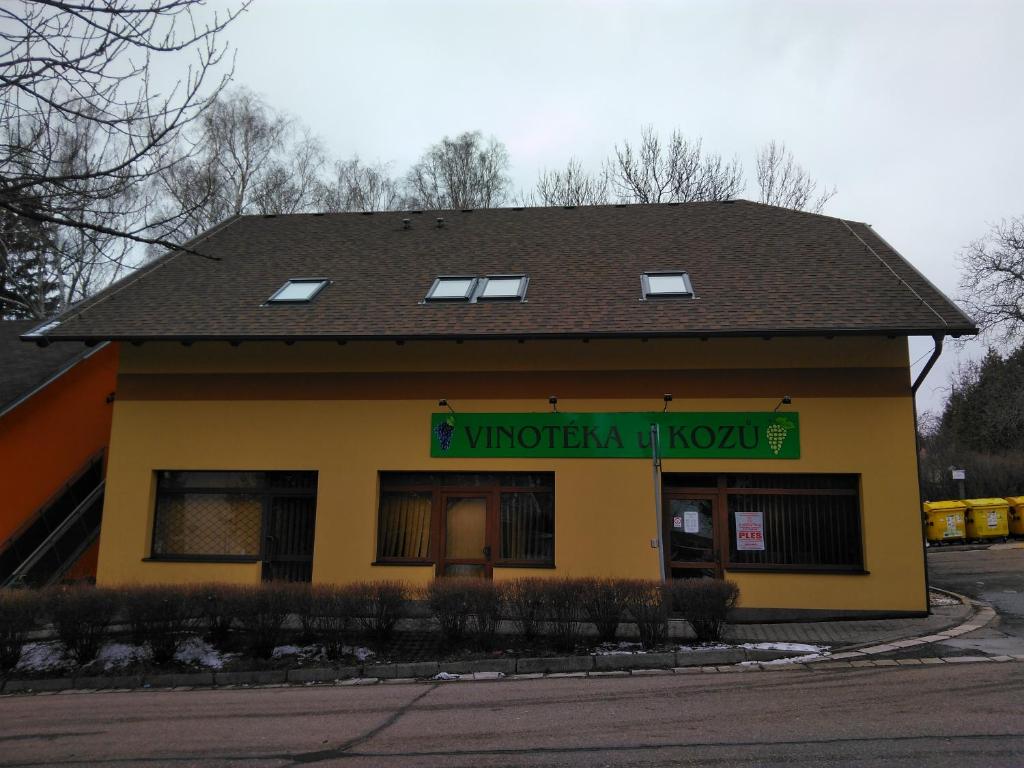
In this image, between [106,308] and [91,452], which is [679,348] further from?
[91,452]

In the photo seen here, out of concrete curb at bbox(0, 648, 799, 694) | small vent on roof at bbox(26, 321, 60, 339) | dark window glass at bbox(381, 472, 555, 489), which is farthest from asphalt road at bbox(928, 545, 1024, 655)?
small vent on roof at bbox(26, 321, 60, 339)

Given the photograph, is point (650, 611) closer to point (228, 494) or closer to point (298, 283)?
point (228, 494)

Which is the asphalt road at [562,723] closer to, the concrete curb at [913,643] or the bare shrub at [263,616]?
the concrete curb at [913,643]

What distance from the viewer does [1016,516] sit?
22.5 m

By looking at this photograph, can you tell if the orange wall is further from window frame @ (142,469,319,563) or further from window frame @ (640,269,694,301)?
window frame @ (640,269,694,301)

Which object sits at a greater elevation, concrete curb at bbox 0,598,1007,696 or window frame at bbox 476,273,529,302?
window frame at bbox 476,273,529,302

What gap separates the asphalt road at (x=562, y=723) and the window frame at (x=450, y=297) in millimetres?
6900

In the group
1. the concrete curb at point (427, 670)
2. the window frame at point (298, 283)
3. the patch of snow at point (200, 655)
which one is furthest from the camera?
the window frame at point (298, 283)

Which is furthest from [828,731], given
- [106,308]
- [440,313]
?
[106,308]

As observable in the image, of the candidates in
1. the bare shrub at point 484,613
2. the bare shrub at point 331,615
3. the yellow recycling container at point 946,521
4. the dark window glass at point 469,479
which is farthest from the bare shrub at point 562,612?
the yellow recycling container at point 946,521

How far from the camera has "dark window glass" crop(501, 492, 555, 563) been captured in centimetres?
1150

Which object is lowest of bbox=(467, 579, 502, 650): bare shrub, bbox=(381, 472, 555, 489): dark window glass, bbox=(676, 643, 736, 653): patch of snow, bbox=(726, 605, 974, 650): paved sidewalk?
bbox=(676, 643, 736, 653): patch of snow

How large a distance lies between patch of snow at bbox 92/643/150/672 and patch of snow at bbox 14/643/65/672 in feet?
1.55

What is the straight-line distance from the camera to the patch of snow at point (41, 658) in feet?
29.1
